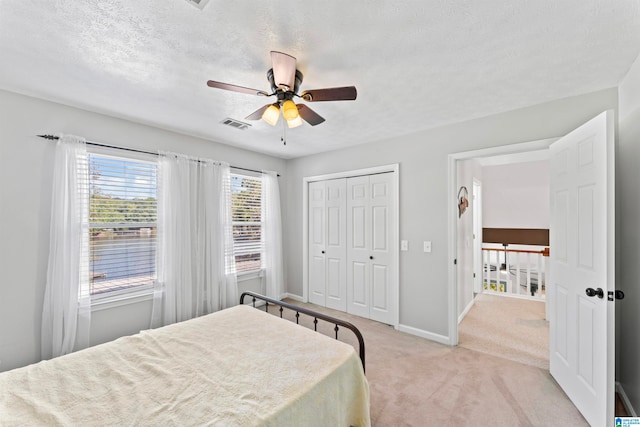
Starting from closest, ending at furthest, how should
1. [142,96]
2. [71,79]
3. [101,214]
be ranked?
[71,79], [142,96], [101,214]

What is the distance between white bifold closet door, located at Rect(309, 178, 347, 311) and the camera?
403 cm

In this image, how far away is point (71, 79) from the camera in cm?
203

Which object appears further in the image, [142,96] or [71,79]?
[142,96]

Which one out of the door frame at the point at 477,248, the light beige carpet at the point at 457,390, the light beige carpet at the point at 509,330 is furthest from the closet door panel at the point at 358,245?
the door frame at the point at 477,248

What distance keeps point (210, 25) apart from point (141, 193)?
220 centimetres

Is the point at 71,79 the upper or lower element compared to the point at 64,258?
upper

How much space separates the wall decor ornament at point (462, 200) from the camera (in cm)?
348

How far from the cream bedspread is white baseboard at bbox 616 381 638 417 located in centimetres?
193

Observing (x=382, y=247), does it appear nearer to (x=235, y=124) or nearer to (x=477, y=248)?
(x=235, y=124)

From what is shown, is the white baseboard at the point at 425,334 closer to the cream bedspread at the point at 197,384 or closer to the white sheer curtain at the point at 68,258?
the cream bedspread at the point at 197,384

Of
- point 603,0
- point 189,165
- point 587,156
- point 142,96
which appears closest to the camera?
point 603,0

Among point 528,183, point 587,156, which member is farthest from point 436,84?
point 528,183

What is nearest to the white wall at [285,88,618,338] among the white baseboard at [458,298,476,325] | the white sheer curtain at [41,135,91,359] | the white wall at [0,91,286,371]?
the white baseboard at [458,298,476,325]

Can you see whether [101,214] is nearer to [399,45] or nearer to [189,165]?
[189,165]
